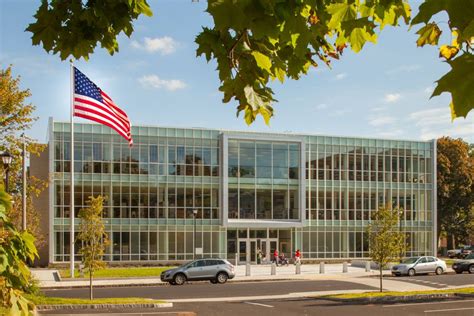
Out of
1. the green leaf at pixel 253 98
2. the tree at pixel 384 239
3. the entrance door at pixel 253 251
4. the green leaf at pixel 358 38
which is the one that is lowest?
the entrance door at pixel 253 251

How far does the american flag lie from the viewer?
3105 cm

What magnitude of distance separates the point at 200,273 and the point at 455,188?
150 ft

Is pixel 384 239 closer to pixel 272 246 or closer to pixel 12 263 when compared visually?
pixel 272 246

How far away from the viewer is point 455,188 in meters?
71.1

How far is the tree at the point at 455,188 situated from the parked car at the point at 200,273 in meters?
42.3

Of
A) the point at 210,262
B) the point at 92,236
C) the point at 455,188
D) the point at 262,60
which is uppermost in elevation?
the point at 262,60

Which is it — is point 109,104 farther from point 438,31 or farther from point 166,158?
point 438,31

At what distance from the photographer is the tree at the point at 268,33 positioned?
8.00 feet

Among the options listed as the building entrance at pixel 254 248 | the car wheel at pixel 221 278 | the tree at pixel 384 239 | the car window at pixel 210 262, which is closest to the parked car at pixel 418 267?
the tree at pixel 384 239

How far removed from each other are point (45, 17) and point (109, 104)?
25835 millimetres

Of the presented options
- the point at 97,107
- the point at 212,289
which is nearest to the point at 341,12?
the point at 212,289

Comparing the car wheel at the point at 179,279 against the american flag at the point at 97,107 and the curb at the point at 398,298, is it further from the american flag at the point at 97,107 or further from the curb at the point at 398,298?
the curb at the point at 398,298

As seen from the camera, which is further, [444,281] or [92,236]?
[444,281]

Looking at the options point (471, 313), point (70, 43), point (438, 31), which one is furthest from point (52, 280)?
point (438, 31)
